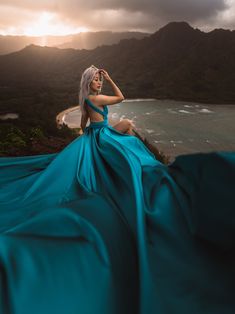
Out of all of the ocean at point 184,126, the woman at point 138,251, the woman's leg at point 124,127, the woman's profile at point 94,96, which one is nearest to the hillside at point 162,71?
the ocean at point 184,126

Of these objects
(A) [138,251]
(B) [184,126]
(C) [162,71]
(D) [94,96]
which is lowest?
(B) [184,126]

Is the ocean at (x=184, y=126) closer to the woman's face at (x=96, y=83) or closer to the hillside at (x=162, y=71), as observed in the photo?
the hillside at (x=162, y=71)

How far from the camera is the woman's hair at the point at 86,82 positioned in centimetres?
494

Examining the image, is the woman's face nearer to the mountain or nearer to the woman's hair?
the woman's hair

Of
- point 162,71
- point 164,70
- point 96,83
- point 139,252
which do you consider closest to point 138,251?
point 139,252

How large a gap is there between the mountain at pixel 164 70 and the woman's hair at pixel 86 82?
406ft

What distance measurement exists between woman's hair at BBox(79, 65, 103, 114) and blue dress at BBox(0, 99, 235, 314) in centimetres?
253

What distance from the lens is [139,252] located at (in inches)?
88.2

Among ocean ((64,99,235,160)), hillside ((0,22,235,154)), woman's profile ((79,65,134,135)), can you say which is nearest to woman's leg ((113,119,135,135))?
woman's profile ((79,65,134,135))

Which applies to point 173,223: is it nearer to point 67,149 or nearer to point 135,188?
point 135,188

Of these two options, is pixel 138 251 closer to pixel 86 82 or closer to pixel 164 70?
pixel 86 82

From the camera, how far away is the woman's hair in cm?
494

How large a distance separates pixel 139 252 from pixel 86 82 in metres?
3.32

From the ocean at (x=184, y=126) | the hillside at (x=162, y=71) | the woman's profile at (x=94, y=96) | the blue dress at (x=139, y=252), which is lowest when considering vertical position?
the ocean at (x=184, y=126)
